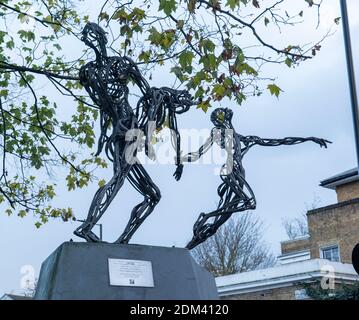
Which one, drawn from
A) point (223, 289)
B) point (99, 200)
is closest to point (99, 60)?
point (99, 200)

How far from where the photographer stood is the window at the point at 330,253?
3247 cm

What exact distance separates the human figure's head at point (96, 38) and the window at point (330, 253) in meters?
26.3

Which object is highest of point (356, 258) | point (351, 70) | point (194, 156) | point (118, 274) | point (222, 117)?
point (222, 117)

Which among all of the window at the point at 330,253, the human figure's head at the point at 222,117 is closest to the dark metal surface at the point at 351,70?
the human figure's head at the point at 222,117

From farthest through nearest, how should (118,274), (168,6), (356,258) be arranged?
(168,6), (118,274), (356,258)

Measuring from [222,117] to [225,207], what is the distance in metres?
1.05

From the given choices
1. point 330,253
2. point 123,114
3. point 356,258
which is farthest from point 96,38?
point 330,253

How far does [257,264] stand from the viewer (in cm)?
3922

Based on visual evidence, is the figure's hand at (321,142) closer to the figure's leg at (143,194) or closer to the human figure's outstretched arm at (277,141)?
the human figure's outstretched arm at (277,141)

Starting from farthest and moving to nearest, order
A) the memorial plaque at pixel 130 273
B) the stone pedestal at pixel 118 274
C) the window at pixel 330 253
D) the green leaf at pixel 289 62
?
the window at pixel 330 253, the green leaf at pixel 289 62, the memorial plaque at pixel 130 273, the stone pedestal at pixel 118 274

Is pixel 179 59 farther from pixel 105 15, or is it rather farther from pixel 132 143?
pixel 132 143

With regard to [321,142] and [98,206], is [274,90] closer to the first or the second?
[321,142]

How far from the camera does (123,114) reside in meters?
7.36

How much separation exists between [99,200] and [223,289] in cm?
2005
